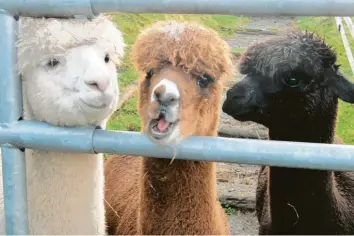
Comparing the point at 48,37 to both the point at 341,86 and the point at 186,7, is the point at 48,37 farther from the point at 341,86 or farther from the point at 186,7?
the point at 341,86

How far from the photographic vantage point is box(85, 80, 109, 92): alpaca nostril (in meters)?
2.09

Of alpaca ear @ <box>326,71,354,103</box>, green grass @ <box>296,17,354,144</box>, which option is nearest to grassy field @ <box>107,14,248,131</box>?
alpaca ear @ <box>326,71,354,103</box>

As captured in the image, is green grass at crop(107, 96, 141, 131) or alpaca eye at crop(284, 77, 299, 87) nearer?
alpaca eye at crop(284, 77, 299, 87)

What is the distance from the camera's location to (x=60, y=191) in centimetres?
234

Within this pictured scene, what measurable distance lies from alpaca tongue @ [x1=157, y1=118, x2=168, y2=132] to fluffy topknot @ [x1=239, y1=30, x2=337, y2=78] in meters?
1.07

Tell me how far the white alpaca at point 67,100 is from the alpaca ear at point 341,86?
125cm

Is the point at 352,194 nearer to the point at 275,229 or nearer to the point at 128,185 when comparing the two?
the point at 275,229

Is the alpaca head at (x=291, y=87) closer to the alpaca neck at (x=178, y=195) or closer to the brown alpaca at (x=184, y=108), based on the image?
the brown alpaca at (x=184, y=108)

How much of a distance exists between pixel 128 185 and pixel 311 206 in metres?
1.02

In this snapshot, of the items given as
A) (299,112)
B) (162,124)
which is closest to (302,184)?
(299,112)

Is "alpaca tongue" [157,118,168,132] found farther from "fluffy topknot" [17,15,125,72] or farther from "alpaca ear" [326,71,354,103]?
"alpaca ear" [326,71,354,103]

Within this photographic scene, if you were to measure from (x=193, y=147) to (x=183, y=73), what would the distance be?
672 millimetres

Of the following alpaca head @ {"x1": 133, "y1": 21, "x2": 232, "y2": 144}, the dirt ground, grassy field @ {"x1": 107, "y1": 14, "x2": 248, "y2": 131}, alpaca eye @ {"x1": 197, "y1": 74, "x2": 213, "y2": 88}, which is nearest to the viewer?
alpaca head @ {"x1": 133, "y1": 21, "x2": 232, "y2": 144}

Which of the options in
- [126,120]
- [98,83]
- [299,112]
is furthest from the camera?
[126,120]
